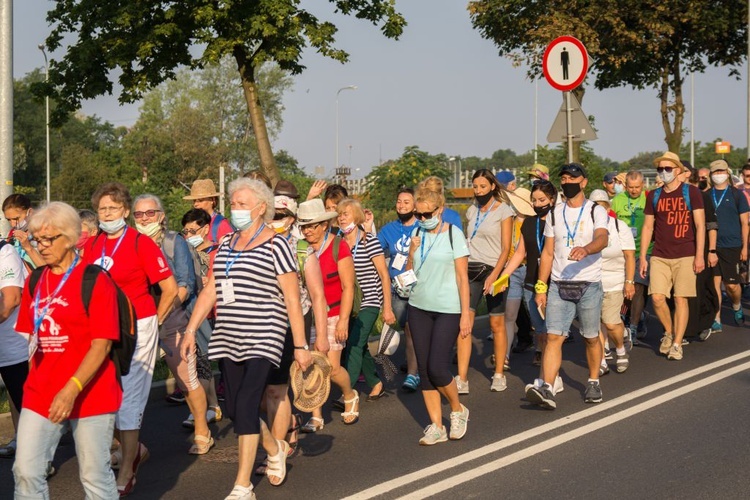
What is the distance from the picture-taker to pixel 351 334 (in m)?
9.34

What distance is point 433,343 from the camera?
7789 mm

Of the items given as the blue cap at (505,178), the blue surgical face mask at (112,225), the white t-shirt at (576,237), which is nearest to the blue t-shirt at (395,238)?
the blue cap at (505,178)

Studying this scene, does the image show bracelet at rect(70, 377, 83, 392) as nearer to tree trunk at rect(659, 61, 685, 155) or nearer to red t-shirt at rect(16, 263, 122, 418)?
red t-shirt at rect(16, 263, 122, 418)

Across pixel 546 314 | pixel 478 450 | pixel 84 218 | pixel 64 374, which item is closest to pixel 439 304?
pixel 478 450

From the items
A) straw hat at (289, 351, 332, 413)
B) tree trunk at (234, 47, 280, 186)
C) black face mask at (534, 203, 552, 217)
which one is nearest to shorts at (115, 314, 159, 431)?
straw hat at (289, 351, 332, 413)

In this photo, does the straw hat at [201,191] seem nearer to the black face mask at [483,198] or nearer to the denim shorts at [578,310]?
the black face mask at [483,198]

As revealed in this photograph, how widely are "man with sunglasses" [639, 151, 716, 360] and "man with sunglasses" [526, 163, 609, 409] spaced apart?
2.53 m

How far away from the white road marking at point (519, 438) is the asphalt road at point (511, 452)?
0.04 feet

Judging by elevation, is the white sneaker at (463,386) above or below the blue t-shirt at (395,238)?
below

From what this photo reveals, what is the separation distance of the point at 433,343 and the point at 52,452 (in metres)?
3.30

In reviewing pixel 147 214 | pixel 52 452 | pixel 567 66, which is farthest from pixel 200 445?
pixel 567 66

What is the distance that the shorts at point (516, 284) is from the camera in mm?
10757

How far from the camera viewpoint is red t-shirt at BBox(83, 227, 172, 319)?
22.3 feet

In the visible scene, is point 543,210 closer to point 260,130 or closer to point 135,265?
point 135,265
